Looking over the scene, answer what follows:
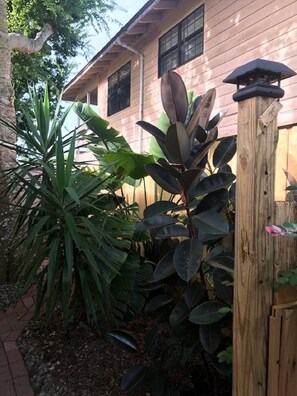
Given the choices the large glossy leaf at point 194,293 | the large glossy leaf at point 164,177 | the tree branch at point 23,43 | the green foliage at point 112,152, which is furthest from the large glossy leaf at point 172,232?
the tree branch at point 23,43

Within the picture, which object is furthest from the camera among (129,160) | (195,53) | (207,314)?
(195,53)

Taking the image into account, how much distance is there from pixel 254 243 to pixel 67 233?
158cm

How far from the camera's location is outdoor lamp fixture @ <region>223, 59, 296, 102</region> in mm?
1584

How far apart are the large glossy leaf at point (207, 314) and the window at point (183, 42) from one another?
5958mm

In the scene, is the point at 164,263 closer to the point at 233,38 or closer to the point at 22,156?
the point at 22,156

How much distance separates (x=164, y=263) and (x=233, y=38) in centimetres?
499

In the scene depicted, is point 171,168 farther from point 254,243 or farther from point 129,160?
point 129,160

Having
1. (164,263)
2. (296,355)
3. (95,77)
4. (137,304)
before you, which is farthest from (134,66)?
(296,355)

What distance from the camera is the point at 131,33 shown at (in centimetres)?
863

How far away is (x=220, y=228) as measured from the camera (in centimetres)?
193

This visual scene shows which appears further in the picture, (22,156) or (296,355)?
(22,156)

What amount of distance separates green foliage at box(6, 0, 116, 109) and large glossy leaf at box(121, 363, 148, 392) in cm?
1266

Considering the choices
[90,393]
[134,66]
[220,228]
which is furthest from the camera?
[134,66]

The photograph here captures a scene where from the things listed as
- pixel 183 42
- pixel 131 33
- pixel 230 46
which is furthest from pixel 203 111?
pixel 131 33
